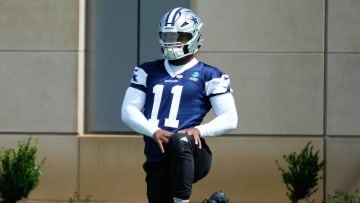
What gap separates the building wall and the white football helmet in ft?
13.9

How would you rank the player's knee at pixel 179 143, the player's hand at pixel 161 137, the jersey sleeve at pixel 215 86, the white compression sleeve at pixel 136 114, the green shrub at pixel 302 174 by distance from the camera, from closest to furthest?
the player's knee at pixel 179 143, the player's hand at pixel 161 137, the white compression sleeve at pixel 136 114, the jersey sleeve at pixel 215 86, the green shrub at pixel 302 174

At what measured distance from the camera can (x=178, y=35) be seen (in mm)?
5277

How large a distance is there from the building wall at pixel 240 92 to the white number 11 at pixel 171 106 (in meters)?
4.30

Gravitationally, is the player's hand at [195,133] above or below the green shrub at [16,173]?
above

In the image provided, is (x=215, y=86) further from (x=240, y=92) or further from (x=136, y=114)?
(x=240, y=92)

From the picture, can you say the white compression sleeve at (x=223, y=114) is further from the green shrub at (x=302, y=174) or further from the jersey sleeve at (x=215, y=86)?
the green shrub at (x=302, y=174)

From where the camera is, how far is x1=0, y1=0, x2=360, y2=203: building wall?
9.59 m

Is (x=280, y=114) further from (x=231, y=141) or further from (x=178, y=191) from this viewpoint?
(x=178, y=191)

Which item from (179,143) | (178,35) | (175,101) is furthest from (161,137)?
(178,35)

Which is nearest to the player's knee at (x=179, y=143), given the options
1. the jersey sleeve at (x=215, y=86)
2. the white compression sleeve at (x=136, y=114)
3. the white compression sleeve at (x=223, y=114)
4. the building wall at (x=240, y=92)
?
the white compression sleeve at (x=136, y=114)

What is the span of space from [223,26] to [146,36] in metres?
1.01

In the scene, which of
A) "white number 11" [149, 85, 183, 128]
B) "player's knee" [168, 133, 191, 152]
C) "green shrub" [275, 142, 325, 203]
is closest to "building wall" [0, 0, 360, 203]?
"green shrub" [275, 142, 325, 203]

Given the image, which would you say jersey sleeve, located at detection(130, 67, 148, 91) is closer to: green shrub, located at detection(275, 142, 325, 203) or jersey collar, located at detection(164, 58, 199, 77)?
jersey collar, located at detection(164, 58, 199, 77)

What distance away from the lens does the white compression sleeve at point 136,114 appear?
518 cm
